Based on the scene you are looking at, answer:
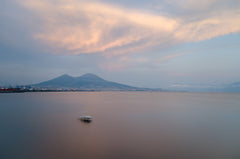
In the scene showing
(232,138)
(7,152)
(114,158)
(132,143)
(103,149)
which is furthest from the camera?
(232,138)

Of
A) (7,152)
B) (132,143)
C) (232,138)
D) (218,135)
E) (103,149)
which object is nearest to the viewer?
(7,152)

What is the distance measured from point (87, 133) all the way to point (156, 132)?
21.8ft

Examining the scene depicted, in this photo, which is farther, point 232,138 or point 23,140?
point 232,138

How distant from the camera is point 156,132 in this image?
14023mm

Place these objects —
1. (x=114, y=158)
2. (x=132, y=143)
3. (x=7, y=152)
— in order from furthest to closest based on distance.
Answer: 1. (x=132, y=143)
2. (x=7, y=152)
3. (x=114, y=158)

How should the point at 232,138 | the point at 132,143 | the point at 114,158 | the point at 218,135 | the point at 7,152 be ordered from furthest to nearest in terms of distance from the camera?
the point at 218,135
the point at 232,138
the point at 132,143
the point at 7,152
the point at 114,158

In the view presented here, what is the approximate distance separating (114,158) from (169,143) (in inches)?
193

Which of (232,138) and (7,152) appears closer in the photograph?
(7,152)

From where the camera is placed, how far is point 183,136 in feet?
42.1

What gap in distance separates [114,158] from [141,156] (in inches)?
63.4

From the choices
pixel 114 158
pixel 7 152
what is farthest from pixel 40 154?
pixel 114 158

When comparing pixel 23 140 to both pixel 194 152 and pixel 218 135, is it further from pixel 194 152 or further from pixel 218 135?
pixel 218 135

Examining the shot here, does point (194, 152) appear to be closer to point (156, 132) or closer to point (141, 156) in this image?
point (141, 156)

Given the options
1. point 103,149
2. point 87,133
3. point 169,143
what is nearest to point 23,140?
point 87,133
